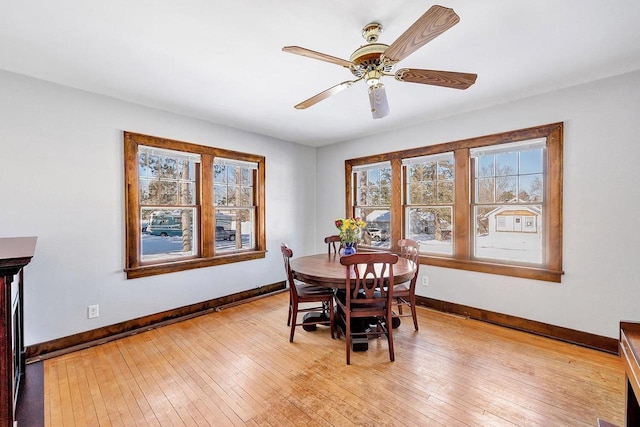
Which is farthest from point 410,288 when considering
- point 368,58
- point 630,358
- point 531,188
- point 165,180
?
point 165,180

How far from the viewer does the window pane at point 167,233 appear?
3.36 meters

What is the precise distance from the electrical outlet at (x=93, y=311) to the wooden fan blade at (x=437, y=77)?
141 inches

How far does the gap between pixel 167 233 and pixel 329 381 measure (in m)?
2.70

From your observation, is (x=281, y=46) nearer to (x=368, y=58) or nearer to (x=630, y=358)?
(x=368, y=58)

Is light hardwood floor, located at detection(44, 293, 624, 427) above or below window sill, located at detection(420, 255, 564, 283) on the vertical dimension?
below

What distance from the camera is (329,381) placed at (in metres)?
2.19

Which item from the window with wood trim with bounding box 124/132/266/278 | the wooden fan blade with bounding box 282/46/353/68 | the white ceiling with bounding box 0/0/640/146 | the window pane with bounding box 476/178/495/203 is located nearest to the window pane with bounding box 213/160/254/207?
the window with wood trim with bounding box 124/132/266/278

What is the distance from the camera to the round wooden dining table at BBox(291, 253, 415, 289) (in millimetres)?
2496

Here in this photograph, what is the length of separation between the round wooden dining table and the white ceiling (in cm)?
183

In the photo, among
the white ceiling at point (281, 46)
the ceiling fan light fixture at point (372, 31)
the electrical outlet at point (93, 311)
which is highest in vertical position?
the white ceiling at point (281, 46)

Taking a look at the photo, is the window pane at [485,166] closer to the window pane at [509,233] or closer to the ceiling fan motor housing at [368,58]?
the window pane at [509,233]

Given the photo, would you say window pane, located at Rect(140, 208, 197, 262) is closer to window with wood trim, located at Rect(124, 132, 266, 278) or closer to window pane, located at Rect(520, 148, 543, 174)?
window with wood trim, located at Rect(124, 132, 266, 278)

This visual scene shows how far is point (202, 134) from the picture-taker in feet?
12.3

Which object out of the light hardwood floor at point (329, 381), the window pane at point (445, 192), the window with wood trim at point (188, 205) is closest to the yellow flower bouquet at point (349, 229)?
the light hardwood floor at point (329, 381)
